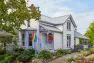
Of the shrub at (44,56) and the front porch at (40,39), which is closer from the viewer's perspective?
the shrub at (44,56)

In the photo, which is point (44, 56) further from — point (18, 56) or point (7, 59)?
point (7, 59)

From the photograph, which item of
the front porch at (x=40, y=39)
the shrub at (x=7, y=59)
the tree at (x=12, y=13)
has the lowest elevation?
the shrub at (x=7, y=59)

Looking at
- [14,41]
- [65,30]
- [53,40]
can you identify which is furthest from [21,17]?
[65,30]

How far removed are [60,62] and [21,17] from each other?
654 cm

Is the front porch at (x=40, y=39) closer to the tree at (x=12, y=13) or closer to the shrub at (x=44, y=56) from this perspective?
the shrub at (x=44, y=56)

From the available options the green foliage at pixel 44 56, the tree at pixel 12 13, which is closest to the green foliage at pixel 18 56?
the green foliage at pixel 44 56

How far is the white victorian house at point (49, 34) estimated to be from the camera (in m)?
37.5

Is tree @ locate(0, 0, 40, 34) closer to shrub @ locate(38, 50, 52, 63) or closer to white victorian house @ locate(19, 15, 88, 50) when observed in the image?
shrub @ locate(38, 50, 52, 63)

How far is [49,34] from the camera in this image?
39469 mm

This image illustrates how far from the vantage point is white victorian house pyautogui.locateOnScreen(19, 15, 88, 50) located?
37500 millimetres

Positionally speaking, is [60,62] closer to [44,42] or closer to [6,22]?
[6,22]

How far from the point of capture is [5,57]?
A: 96.9 ft

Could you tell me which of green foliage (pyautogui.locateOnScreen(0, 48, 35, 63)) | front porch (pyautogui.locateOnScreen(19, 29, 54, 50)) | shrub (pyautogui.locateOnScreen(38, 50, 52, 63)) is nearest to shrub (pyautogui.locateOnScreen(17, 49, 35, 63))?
green foliage (pyautogui.locateOnScreen(0, 48, 35, 63))

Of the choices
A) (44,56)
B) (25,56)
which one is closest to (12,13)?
(25,56)
